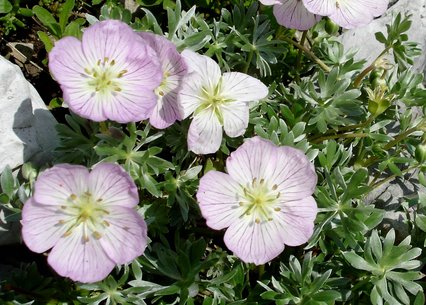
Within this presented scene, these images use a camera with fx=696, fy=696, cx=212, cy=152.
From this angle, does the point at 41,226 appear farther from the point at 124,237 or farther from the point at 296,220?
the point at 296,220

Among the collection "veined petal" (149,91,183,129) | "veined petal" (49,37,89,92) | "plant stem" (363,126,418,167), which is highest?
"veined petal" (49,37,89,92)

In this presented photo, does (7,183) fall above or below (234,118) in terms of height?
below

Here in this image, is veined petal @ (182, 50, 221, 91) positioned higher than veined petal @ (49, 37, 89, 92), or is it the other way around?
veined petal @ (49, 37, 89, 92)

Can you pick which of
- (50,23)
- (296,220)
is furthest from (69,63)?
(296,220)

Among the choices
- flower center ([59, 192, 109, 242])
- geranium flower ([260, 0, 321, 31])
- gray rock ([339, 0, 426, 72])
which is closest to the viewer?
flower center ([59, 192, 109, 242])

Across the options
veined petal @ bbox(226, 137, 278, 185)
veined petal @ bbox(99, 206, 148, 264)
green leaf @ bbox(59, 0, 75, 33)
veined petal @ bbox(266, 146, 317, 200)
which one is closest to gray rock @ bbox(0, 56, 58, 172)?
green leaf @ bbox(59, 0, 75, 33)

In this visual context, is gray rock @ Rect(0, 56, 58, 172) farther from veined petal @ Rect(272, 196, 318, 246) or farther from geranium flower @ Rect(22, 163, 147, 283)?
veined petal @ Rect(272, 196, 318, 246)
